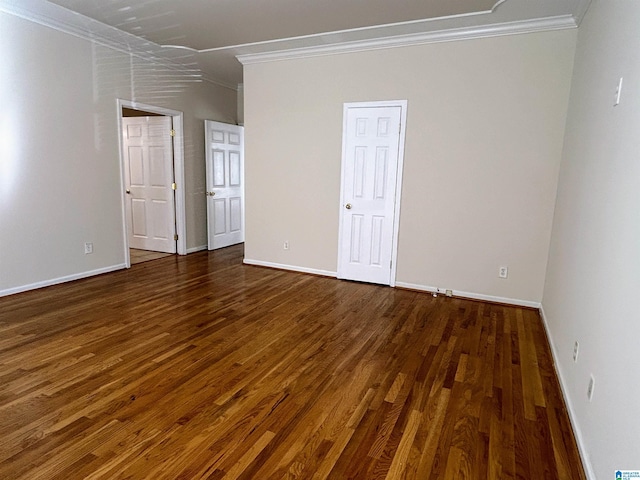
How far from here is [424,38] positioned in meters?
3.91

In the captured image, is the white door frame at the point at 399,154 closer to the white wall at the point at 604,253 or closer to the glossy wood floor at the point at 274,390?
the glossy wood floor at the point at 274,390

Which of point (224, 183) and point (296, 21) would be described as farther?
point (224, 183)

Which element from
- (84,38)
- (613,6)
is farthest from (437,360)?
(84,38)

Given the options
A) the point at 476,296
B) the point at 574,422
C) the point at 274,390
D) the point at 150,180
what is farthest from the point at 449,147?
the point at 150,180

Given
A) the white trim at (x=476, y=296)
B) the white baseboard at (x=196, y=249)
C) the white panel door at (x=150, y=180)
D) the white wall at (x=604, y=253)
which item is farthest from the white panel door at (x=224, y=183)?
the white wall at (x=604, y=253)

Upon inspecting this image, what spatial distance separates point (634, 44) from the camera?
170cm

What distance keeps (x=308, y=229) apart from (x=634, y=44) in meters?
3.62

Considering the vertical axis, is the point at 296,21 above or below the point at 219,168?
above

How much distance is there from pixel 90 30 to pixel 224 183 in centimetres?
272

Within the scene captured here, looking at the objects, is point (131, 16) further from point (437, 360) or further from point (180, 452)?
point (437, 360)

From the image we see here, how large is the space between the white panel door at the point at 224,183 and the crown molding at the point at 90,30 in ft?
3.62

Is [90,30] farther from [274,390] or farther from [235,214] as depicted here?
[274,390]

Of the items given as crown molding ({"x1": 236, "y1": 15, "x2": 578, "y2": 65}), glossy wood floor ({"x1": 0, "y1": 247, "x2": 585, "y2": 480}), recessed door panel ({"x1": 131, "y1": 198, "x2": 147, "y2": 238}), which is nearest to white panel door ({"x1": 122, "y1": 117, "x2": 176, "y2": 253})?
recessed door panel ({"x1": 131, "y1": 198, "x2": 147, "y2": 238})

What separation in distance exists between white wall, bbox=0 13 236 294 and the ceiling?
30 centimetres
